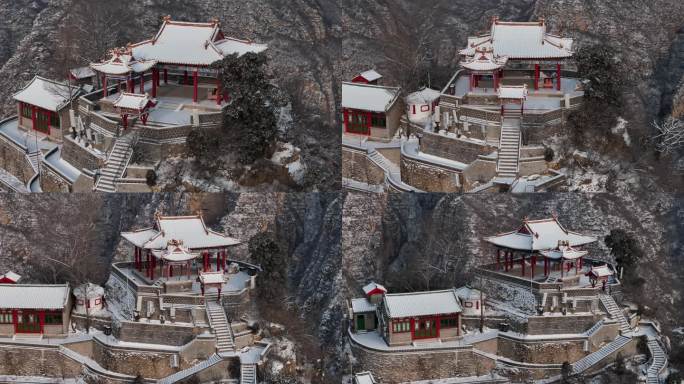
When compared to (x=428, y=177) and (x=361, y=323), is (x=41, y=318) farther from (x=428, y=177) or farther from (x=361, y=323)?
(x=428, y=177)

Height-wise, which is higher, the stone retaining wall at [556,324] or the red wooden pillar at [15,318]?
the stone retaining wall at [556,324]

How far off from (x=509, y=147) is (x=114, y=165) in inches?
544

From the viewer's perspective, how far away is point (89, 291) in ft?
156

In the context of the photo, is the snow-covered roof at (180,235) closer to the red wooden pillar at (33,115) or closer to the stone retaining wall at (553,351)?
the red wooden pillar at (33,115)

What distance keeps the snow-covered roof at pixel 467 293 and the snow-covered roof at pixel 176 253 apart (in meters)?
9.96

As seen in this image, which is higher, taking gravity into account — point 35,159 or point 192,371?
point 35,159

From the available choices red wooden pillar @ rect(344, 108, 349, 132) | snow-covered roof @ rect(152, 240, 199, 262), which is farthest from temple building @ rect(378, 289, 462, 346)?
red wooden pillar @ rect(344, 108, 349, 132)

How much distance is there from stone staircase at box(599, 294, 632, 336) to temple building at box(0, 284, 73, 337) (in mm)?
19467

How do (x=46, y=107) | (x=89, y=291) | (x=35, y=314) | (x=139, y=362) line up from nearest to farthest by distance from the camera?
(x=139, y=362) < (x=35, y=314) < (x=89, y=291) < (x=46, y=107)

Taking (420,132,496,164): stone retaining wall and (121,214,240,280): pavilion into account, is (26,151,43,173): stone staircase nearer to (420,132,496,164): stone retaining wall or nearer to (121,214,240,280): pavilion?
(121,214,240,280): pavilion

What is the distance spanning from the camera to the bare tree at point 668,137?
49656mm

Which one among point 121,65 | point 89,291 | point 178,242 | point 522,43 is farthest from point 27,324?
point 522,43

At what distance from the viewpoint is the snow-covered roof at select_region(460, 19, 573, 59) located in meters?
48.5

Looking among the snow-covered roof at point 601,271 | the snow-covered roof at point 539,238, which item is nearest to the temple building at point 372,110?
the snow-covered roof at point 539,238
